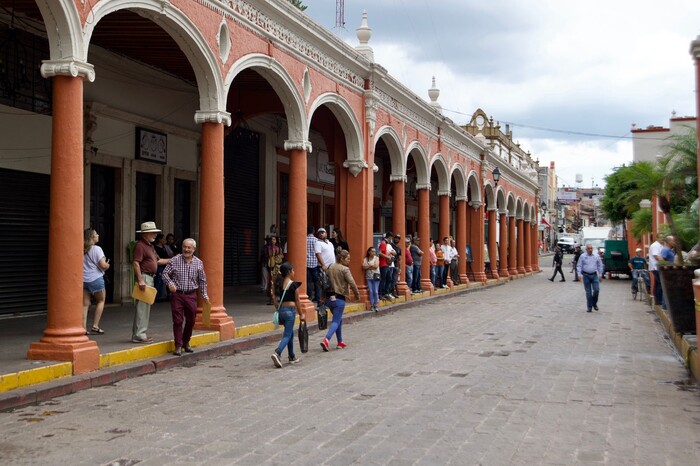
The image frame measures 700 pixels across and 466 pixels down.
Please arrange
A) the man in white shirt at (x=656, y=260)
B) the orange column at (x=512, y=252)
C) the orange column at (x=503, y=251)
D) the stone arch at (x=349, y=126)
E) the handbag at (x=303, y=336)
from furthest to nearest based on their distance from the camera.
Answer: the orange column at (x=512, y=252) < the orange column at (x=503, y=251) < the stone arch at (x=349, y=126) < the man in white shirt at (x=656, y=260) < the handbag at (x=303, y=336)

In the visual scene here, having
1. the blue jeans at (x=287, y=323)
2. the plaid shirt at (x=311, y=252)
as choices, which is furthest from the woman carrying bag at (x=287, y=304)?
the plaid shirt at (x=311, y=252)

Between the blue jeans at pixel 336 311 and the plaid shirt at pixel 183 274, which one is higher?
the plaid shirt at pixel 183 274

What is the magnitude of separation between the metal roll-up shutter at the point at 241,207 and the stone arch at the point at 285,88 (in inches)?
174

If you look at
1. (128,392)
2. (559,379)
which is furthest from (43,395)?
(559,379)

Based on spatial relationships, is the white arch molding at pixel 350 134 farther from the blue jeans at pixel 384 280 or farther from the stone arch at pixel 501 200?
the stone arch at pixel 501 200

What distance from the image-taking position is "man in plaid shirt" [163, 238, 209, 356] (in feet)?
29.6

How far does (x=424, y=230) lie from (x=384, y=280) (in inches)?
147

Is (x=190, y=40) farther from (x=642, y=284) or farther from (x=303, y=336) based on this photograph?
(x=642, y=284)

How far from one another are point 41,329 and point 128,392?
3793 millimetres

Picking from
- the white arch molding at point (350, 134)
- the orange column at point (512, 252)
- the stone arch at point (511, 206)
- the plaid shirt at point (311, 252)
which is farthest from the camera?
the stone arch at point (511, 206)

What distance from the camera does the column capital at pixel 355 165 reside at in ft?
56.4

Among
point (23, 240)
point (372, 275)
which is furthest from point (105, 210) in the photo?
point (372, 275)

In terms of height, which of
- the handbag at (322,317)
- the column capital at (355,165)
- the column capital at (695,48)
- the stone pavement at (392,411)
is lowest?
the stone pavement at (392,411)

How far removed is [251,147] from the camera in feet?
63.6
